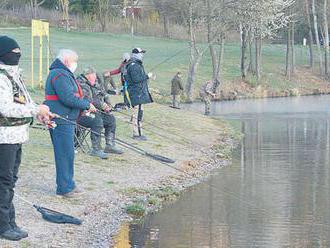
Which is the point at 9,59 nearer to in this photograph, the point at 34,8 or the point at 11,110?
the point at 11,110

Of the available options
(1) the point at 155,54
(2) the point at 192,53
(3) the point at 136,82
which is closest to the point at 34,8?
(1) the point at 155,54

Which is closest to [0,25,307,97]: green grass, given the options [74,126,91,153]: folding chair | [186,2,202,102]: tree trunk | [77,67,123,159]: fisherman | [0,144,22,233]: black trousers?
[186,2,202,102]: tree trunk

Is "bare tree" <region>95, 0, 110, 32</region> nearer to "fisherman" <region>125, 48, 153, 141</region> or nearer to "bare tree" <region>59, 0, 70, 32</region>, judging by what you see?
"bare tree" <region>59, 0, 70, 32</region>

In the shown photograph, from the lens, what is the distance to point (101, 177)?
47.1ft

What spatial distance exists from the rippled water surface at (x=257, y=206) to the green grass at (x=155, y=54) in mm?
24356

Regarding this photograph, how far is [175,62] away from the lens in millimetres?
60938

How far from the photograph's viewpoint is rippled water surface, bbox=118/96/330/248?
1080 centimetres

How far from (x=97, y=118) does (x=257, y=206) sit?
3899 millimetres

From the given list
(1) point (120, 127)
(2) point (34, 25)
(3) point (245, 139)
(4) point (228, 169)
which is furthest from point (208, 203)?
(2) point (34, 25)

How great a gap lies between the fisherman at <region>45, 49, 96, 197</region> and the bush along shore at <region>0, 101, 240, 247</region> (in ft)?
1.77

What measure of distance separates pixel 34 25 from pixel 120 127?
9.91m

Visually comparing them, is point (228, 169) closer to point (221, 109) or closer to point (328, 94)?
point (221, 109)

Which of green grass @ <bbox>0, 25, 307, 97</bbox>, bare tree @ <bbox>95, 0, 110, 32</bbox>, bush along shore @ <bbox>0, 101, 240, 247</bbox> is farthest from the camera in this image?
bare tree @ <bbox>95, 0, 110, 32</bbox>

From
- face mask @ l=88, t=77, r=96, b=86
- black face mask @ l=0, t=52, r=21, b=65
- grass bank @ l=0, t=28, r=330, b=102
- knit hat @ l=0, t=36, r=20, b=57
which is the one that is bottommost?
grass bank @ l=0, t=28, r=330, b=102
